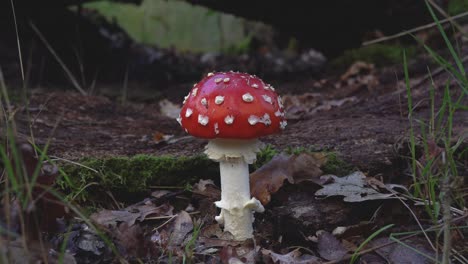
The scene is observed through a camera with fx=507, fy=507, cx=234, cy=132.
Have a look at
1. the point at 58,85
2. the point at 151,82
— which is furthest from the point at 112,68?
the point at 58,85

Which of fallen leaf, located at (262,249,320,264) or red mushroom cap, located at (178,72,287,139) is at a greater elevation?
red mushroom cap, located at (178,72,287,139)

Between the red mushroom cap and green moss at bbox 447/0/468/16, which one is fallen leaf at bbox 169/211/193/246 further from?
green moss at bbox 447/0/468/16

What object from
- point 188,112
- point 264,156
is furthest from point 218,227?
point 188,112

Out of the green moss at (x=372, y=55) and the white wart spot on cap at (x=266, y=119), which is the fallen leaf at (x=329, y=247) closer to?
the white wart spot on cap at (x=266, y=119)

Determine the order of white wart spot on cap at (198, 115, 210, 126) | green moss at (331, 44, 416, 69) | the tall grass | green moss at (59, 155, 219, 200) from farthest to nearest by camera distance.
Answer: green moss at (331, 44, 416, 69) → green moss at (59, 155, 219, 200) → white wart spot on cap at (198, 115, 210, 126) → the tall grass

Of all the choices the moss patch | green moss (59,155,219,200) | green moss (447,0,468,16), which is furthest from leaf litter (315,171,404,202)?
green moss (447,0,468,16)

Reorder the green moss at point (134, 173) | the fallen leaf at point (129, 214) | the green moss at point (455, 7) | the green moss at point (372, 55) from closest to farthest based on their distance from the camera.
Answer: the fallen leaf at point (129, 214)
the green moss at point (134, 173)
the green moss at point (455, 7)
the green moss at point (372, 55)

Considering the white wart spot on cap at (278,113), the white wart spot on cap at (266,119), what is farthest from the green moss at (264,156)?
the white wart spot on cap at (266,119)
